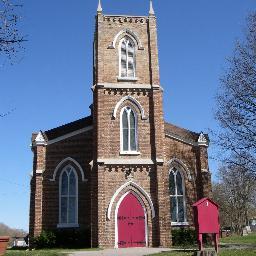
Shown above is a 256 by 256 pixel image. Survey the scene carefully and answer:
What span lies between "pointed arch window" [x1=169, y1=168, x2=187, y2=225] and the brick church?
0.06m

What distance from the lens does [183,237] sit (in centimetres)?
2506

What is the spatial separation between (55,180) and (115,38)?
388 inches

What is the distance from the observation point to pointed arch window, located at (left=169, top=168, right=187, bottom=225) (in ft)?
86.0

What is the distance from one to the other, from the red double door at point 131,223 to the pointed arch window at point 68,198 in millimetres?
3350

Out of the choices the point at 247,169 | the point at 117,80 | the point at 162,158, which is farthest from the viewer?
the point at 117,80

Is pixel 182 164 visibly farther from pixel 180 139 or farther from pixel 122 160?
pixel 122 160

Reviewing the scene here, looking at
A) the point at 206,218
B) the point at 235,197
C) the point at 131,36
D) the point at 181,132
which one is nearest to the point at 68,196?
the point at 181,132

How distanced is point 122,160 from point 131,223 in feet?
11.9

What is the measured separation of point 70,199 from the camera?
2622 centimetres

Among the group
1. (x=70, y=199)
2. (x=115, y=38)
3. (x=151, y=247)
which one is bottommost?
(x=151, y=247)

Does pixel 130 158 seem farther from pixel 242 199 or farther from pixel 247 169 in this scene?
pixel 242 199

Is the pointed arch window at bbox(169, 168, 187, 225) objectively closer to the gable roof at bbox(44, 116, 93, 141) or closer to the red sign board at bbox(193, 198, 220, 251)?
the gable roof at bbox(44, 116, 93, 141)

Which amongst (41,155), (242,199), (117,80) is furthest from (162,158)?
(242,199)

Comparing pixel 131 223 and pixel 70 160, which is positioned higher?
pixel 70 160
